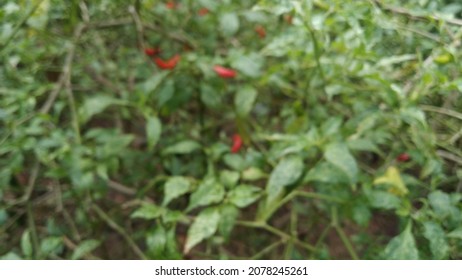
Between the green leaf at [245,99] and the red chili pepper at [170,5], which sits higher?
the red chili pepper at [170,5]

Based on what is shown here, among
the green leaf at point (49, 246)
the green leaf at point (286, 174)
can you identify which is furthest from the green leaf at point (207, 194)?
the green leaf at point (49, 246)

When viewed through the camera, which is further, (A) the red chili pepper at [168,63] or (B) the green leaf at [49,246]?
(A) the red chili pepper at [168,63]

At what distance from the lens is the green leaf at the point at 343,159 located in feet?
3.56

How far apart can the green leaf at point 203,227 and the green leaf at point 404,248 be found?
1.31 ft

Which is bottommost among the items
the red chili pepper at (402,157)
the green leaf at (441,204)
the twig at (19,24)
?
the red chili pepper at (402,157)

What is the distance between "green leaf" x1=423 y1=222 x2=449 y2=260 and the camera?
100 cm

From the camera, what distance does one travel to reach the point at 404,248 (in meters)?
1.04

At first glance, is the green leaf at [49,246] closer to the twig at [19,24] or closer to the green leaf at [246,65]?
the twig at [19,24]

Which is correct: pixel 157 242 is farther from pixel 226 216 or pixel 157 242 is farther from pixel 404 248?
pixel 404 248

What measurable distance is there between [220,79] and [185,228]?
2.12 ft

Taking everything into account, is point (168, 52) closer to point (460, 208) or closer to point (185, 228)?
point (185, 228)

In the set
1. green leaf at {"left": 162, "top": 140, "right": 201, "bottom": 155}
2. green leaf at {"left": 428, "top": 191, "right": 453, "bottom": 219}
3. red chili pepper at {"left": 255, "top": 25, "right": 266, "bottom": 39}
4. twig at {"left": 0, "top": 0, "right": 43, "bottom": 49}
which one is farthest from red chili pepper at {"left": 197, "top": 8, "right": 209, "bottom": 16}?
green leaf at {"left": 428, "top": 191, "right": 453, "bottom": 219}
